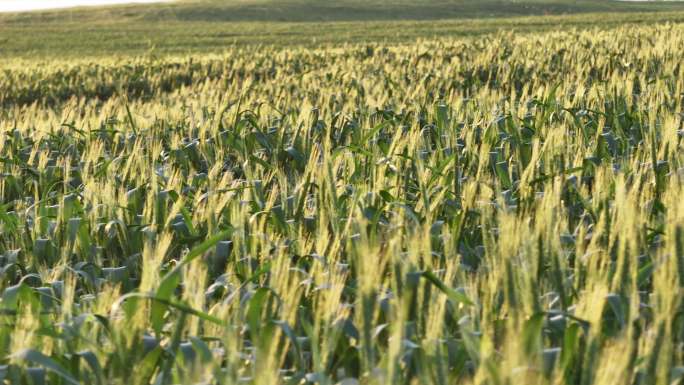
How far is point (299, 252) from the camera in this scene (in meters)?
2.84

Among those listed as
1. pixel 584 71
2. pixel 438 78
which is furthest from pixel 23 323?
pixel 584 71

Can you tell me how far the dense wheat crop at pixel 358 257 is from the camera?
1.69 metres

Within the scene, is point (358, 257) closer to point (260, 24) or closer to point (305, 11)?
point (260, 24)

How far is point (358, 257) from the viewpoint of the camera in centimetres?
209

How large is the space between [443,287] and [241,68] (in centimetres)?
1464

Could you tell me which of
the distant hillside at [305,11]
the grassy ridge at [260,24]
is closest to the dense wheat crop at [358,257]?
the grassy ridge at [260,24]

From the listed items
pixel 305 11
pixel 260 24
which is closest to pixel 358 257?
pixel 260 24

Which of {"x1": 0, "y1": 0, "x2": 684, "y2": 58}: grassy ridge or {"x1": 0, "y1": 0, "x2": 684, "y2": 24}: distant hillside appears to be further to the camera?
{"x1": 0, "y1": 0, "x2": 684, "y2": 24}: distant hillside

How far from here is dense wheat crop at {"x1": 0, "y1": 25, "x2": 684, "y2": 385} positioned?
169cm

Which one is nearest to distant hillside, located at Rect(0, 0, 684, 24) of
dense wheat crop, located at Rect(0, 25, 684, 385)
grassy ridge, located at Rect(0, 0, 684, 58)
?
grassy ridge, located at Rect(0, 0, 684, 58)

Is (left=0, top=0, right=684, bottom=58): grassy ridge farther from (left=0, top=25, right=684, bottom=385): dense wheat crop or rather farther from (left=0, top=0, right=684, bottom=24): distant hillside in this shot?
(left=0, top=25, right=684, bottom=385): dense wheat crop

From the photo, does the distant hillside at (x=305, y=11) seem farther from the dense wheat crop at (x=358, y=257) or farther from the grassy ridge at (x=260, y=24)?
the dense wheat crop at (x=358, y=257)

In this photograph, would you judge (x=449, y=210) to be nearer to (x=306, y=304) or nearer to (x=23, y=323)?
(x=306, y=304)

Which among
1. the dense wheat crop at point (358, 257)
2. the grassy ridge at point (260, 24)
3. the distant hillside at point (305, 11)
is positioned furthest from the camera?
the distant hillside at point (305, 11)
